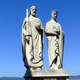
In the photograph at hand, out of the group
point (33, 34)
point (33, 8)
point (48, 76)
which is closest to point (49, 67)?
point (48, 76)

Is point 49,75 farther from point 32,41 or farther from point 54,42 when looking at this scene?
point 32,41

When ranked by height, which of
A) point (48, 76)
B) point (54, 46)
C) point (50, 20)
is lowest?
point (48, 76)

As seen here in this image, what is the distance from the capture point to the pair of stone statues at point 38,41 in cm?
1512

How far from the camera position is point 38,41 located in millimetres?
15430

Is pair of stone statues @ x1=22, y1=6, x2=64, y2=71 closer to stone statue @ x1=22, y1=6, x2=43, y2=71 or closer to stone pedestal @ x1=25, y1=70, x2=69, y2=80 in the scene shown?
stone statue @ x1=22, y1=6, x2=43, y2=71

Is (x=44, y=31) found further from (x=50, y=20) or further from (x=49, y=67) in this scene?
(x=49, y=67)

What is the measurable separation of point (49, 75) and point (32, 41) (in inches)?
64.0

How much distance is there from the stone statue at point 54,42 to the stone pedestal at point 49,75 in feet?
1.11

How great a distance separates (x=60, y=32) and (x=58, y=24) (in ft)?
1.28

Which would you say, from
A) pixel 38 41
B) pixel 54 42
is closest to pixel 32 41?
pixel 38 41

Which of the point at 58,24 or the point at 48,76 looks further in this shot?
the point at 58,24

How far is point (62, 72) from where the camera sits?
15.1 metres

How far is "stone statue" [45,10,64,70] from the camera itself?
50.5ft

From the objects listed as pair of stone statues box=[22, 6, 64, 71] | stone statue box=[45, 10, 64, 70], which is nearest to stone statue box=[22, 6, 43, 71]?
pair of stone statues box=[22, 6, 64, 71]
